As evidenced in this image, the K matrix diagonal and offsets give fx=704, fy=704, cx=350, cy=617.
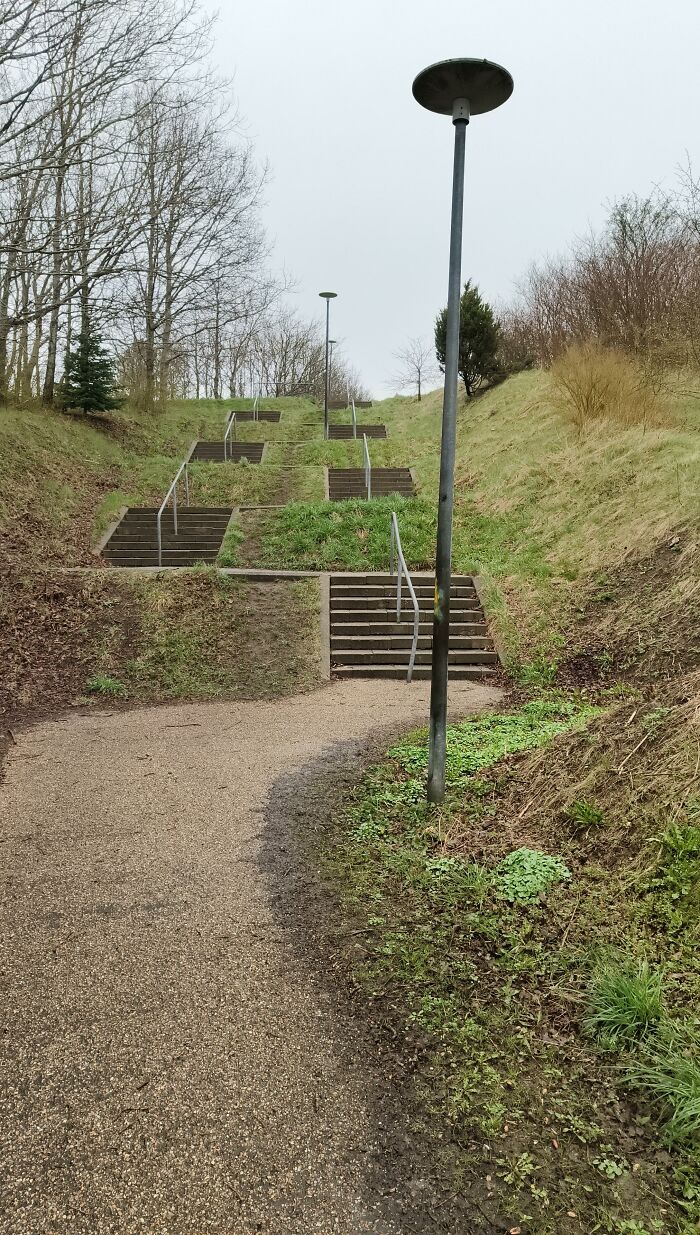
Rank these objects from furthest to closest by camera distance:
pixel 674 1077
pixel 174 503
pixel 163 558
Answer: pixel 174 503 → pixel 163 558 → pixel 674 1077

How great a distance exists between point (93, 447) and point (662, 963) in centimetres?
1784

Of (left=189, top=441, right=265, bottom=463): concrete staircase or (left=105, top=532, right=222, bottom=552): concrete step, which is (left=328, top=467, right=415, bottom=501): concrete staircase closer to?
(left=189, top=441, right=265, bottom=463): concrete staircase

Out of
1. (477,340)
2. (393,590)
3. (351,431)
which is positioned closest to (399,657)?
(393,590)

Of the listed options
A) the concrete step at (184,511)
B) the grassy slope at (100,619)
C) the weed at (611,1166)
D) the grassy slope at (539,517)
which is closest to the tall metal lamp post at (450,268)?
the weed at (611,1166)

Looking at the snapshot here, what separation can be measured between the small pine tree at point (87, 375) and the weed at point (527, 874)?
59.2 feet

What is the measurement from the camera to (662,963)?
9.59ft

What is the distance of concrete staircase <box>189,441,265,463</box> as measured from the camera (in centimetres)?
2131

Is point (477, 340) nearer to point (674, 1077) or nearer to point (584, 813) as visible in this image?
point (584, 813)

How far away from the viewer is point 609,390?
13.9 metres

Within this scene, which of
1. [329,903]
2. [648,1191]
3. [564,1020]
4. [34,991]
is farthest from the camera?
[329,903]

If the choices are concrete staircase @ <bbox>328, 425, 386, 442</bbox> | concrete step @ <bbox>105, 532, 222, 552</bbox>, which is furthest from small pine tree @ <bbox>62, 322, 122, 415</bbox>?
concrete staircase @ <bbox>328, 425, 386, 442</bbox>

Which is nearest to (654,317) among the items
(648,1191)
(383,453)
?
(383,453)

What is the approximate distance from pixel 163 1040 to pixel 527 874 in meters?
1.96

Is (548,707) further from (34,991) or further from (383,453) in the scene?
(383,453)
